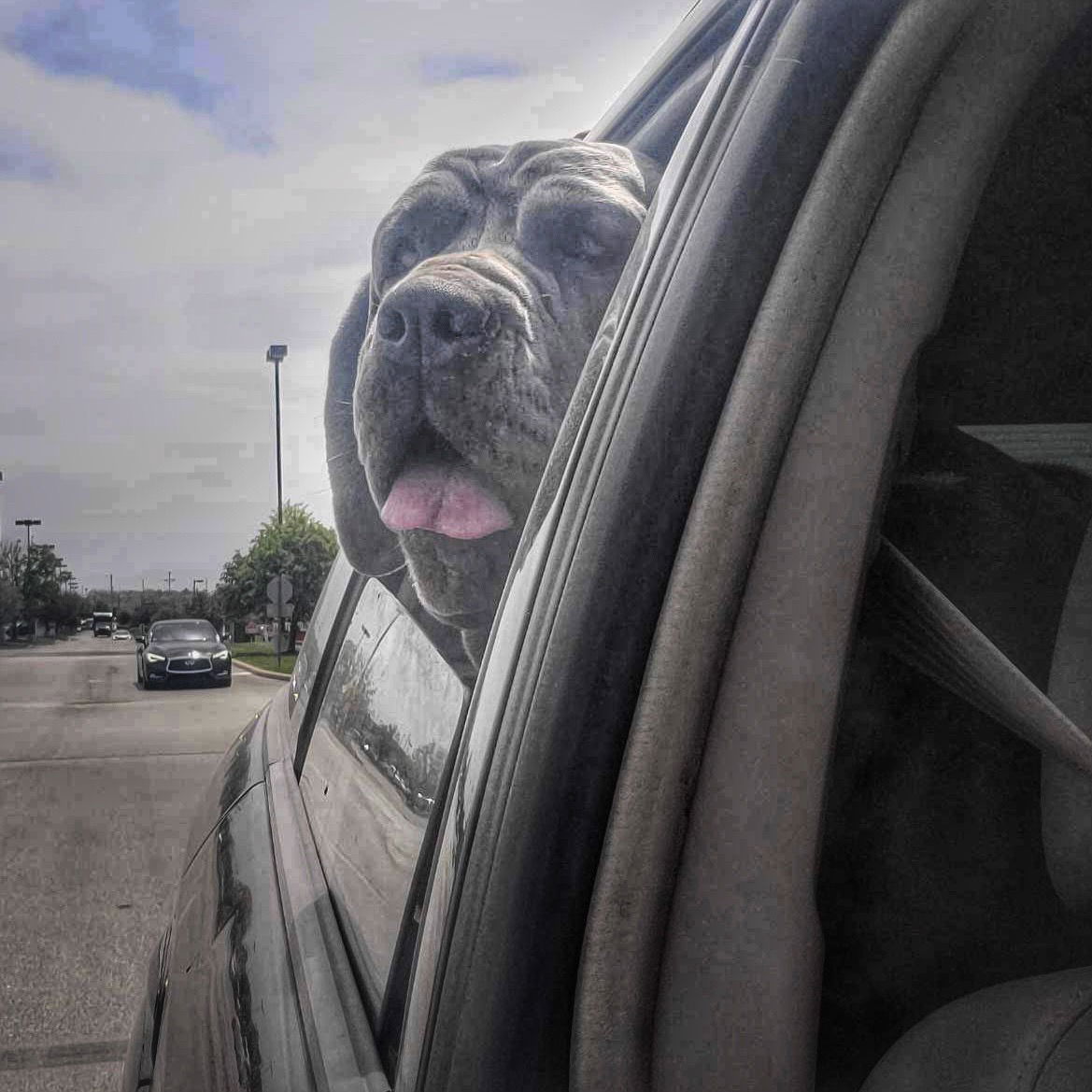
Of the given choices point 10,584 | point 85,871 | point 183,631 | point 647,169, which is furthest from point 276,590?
point 10,584

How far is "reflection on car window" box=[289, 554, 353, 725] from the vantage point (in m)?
2.68

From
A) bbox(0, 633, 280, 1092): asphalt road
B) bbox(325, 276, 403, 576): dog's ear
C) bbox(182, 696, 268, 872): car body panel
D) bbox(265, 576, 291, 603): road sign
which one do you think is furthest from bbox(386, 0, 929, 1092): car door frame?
bbox(265, 576, 291, 603): road sign

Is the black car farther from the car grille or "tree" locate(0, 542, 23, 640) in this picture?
"tree" locate(0, 542, 23, 640)

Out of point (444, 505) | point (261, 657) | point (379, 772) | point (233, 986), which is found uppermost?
point (444, 505)

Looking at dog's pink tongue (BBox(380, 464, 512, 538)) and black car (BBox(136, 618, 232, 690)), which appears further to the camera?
black car (BBox(136, 618, 232, 690))

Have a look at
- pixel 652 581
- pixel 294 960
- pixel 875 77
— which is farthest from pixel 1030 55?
pixel 294 960

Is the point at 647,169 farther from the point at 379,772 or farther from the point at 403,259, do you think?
the point at 379,772

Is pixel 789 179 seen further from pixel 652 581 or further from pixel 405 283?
pixel 405 283

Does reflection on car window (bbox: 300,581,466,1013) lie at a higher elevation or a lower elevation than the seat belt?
lower

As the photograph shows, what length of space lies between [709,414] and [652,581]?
0.40 feet

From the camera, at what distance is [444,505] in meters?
1.79

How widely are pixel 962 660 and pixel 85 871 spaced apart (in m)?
7.05

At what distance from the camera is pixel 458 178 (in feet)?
6.88

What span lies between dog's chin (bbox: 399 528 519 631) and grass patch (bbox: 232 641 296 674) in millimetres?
23680
